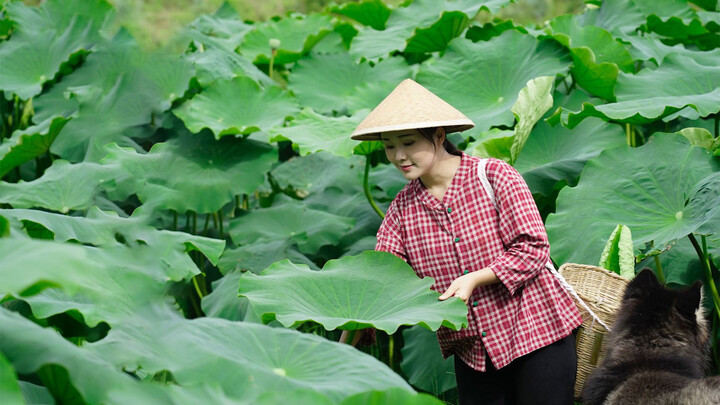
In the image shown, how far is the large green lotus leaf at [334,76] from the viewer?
16.3 feet

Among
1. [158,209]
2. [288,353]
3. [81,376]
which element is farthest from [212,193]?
[81,376]

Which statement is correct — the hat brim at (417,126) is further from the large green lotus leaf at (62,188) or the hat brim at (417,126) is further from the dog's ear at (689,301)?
the large green lotus leaf at (62,188)

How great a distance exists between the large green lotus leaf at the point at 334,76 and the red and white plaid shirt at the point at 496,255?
2.26 metres

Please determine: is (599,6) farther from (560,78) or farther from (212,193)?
(212,193)

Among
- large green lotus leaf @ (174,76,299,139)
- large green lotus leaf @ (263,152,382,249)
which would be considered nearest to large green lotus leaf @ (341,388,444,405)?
large green lotus leaf @ (263,152,382,249)

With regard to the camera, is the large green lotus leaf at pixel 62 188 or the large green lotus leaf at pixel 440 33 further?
the large green lotus leaf at pixel 440 33

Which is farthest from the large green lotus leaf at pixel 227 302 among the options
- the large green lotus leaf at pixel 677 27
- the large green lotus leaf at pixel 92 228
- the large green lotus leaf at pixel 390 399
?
the large green lotus leaf at pixel 677 27

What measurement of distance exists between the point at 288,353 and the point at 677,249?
2.14 meters

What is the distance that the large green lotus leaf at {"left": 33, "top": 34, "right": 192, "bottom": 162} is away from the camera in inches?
182

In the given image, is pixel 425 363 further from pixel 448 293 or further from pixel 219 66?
pixel 219 66

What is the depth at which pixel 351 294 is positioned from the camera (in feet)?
8.98

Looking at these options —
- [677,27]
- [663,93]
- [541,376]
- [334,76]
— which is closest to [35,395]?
[541,376]

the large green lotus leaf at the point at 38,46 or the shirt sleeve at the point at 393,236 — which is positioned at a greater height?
the shirt sleeve at the point at 393,236

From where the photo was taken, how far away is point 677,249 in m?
3.43
